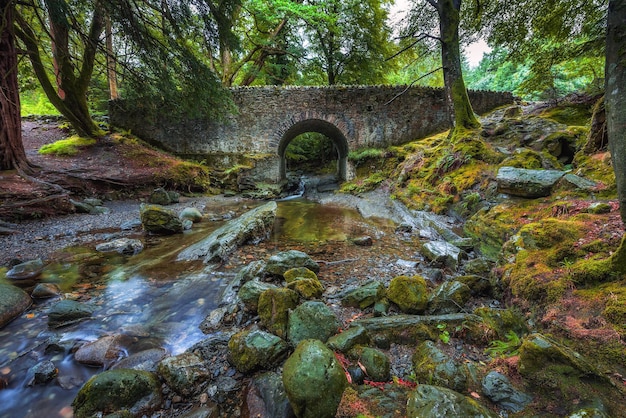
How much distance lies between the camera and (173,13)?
18.0 ft

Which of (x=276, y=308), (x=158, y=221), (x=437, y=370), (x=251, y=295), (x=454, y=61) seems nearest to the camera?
(x=437, y=370)

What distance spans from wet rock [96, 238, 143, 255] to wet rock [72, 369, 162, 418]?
3.39 m

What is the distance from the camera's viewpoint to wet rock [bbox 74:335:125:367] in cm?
224

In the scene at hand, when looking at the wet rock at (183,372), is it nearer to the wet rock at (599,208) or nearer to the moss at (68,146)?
the wet rock at (599,208)

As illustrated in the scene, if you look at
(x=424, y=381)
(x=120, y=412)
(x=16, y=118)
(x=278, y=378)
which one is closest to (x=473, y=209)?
(x=424, y=381)

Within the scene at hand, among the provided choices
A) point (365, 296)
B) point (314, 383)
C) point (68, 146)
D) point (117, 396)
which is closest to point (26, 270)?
point (117, 396)

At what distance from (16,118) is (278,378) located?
10042mm

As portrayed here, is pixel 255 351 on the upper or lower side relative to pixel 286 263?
lower

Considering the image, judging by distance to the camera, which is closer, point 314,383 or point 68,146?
point 314,383

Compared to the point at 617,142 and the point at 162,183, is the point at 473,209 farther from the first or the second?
the point at 162,183

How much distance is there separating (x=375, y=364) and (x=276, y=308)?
3.57 feet

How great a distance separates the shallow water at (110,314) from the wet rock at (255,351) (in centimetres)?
62

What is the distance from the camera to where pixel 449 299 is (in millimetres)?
2686

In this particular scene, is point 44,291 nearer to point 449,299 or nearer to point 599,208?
point 449,299
